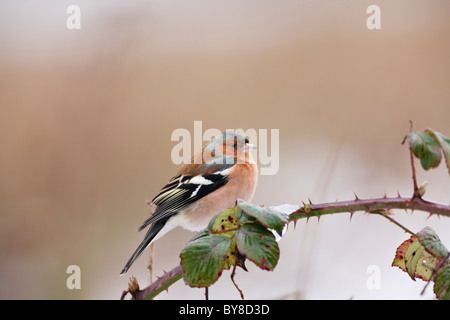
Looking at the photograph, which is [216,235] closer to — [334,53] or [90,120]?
[90,120]

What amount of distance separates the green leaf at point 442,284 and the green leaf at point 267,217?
0.19 meters

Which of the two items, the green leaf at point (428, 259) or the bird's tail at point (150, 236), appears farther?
the bird's tail at point (150, 236)

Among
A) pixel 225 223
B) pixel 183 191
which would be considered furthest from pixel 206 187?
pixel 225 223

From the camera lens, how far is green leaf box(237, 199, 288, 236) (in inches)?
22.3

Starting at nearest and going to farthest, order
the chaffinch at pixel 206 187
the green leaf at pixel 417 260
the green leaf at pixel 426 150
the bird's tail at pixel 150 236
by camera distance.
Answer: the green leaf at pixel 426 150
the green leaf at pixel 417 260
the bird's tail at pixel 150 236
the chaffinch at pixel 206 187

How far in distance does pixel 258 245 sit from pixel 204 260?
0.22ft

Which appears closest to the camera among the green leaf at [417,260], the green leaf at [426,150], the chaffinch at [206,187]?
the green leaf at [426,150]

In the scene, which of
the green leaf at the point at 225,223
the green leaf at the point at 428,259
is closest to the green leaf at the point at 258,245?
the green leaf at the point at 225,223

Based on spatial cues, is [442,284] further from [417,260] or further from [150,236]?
[150,236]

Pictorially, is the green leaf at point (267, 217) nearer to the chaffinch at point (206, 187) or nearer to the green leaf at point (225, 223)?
the green leaf at point (225, 223)

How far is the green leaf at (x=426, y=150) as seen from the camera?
0.55m

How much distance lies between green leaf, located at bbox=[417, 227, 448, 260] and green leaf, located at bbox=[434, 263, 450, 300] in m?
0.02

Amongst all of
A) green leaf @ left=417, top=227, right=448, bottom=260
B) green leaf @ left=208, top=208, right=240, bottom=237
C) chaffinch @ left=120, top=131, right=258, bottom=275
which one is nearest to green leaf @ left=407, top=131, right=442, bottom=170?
green leaf @ left=417, top=227, right=448, bottom=260

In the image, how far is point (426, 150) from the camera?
0.56m
